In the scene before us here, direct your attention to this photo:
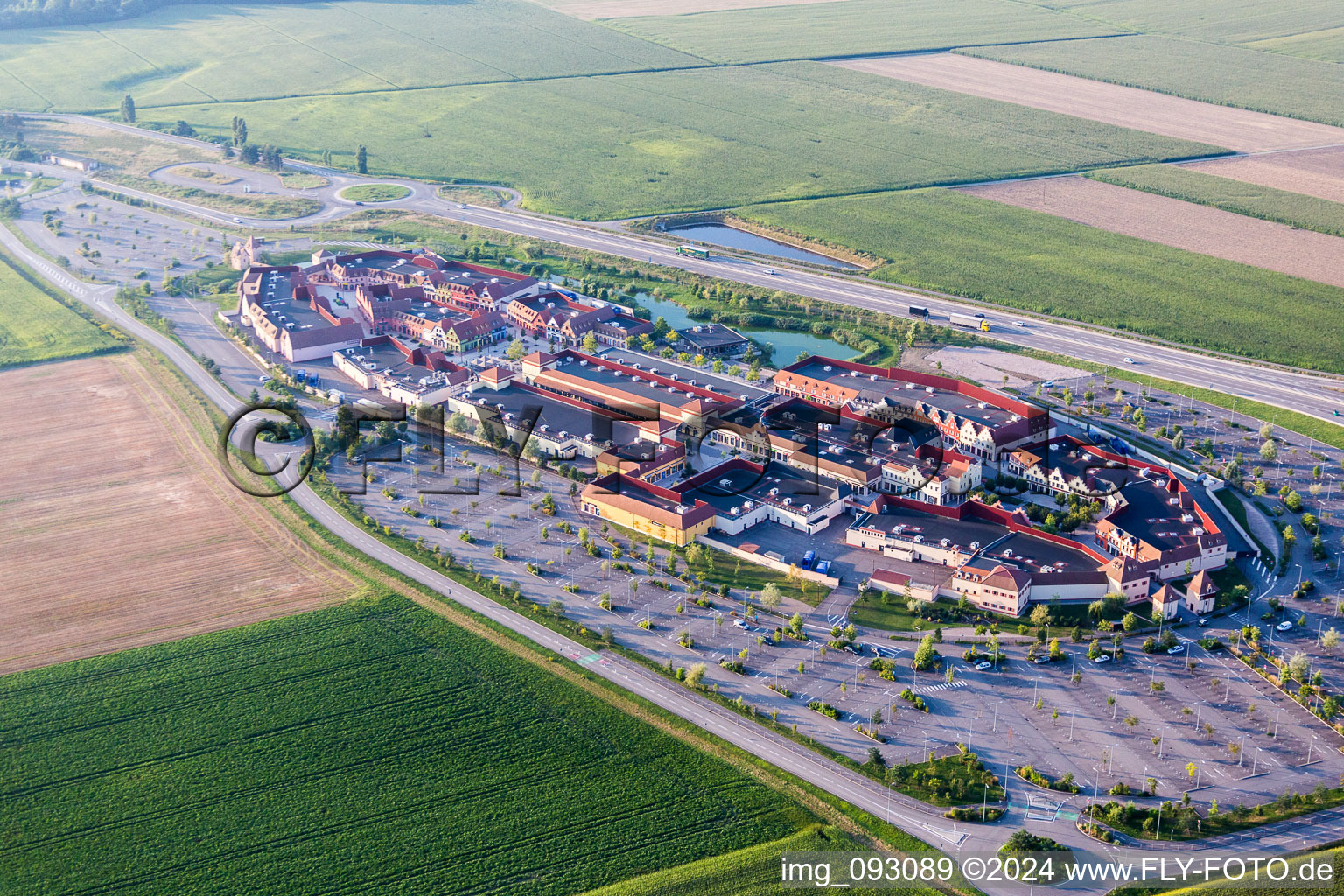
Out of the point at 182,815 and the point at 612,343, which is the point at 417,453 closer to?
the point at 612,343

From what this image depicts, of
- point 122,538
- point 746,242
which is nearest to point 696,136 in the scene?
point 746,242

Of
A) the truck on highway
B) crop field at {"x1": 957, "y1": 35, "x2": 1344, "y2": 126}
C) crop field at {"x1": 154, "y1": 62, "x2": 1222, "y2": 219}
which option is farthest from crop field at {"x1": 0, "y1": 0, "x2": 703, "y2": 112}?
the truck on highway

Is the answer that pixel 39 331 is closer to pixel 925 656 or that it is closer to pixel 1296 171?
pixel 925 656

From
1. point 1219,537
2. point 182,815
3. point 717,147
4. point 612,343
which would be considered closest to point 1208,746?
point 1219,537

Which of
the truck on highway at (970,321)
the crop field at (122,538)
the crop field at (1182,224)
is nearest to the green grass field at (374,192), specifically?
the crop field at (122,538)

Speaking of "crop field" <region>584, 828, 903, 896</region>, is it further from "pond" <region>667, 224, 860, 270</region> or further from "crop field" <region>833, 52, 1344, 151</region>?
"crop field" <region>833, 52, 1344, 151</region>

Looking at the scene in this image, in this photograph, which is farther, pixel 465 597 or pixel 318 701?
pixel 465 597

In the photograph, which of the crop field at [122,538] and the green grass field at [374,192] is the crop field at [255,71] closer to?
the green grass field at [374,192]
